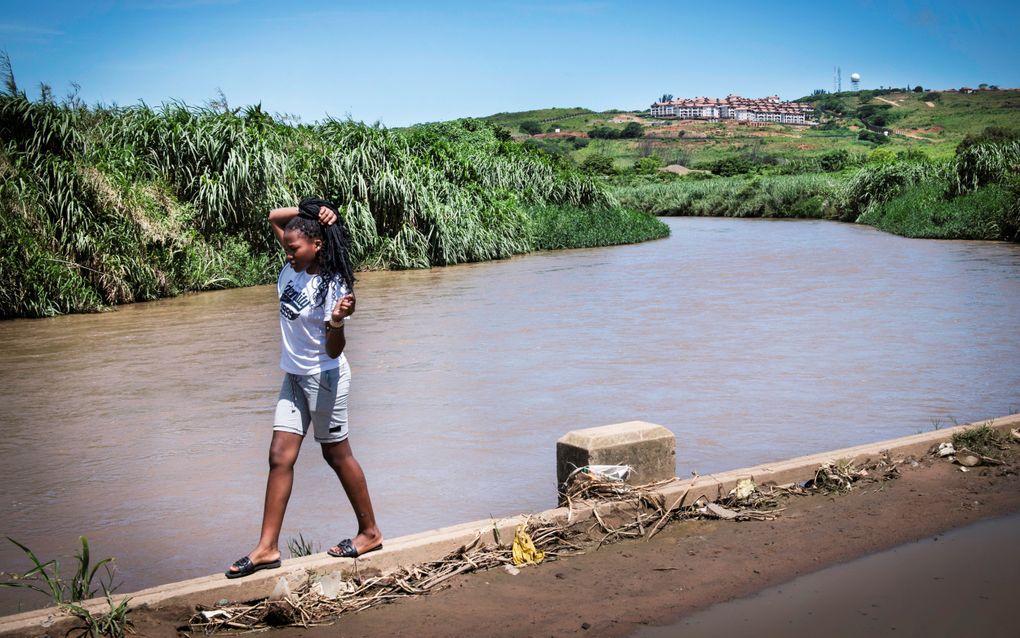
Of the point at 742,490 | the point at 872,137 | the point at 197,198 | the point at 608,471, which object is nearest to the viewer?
the point at 608,471

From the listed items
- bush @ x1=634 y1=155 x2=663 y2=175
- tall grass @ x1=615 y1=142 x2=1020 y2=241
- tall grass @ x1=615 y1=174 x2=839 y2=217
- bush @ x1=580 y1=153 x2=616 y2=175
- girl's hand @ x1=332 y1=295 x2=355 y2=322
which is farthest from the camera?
bush @ x1=634 y1=155 x2=663 y2=175

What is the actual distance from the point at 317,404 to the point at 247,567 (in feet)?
2.56

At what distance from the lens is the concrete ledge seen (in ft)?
14.2

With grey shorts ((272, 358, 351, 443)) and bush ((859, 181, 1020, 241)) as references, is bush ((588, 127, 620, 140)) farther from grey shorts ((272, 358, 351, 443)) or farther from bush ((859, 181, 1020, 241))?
grey shorts ((272, 358, 351, 443))

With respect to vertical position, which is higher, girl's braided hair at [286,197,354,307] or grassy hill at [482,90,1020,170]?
grassy hill at [482,90,1020,170]

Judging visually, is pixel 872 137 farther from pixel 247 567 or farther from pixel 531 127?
pixel 247 567

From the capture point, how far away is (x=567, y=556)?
5.23 meters

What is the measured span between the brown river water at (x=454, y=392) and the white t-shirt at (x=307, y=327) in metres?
1.41

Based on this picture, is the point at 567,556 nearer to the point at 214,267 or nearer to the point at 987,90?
the point at 214,267

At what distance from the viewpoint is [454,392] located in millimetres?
10211

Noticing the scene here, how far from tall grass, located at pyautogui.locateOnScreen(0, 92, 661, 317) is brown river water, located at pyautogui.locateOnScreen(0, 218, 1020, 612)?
1.00m

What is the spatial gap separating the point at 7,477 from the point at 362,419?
2.81 metres

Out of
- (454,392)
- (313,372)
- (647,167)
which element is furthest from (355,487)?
(647,167)

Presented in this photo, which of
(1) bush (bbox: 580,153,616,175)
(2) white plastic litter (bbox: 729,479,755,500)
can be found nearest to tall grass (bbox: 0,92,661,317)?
(2) white plastic litter (bbox: 729,479,755,500)
